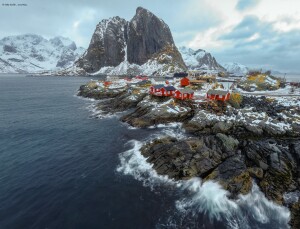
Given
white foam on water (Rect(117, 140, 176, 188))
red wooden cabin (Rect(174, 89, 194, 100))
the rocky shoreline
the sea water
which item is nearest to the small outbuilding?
red wooden cabin (Rect(174, 89, 194, 100))

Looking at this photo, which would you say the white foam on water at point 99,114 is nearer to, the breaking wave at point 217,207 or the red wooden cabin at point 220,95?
the red wooden cabin at point 220,95

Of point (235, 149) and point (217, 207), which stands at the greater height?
point (235, 149)

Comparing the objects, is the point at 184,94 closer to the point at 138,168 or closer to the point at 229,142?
the point at 229,142

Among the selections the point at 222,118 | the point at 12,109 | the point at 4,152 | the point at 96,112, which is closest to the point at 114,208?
the point at 4,152

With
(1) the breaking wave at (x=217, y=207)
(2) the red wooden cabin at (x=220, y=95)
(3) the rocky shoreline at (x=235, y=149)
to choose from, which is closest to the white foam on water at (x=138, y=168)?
(1) the breaking wave at (x=217, y=207)

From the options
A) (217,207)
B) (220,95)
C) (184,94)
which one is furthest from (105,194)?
(220,95)

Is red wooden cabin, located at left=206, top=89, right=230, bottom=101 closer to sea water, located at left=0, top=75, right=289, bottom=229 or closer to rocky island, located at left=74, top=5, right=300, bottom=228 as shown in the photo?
rocky island, located at left=74, top=5, right=300, bottom=228
